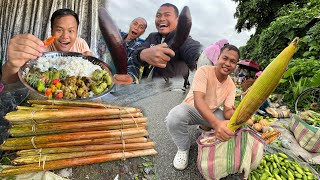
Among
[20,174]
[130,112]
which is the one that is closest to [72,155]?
[20,174]

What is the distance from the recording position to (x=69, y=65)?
1.43 m

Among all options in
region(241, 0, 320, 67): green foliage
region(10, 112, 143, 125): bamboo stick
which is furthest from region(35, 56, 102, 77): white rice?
region(241, 0, 320, 67): green foliage

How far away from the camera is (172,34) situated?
4.55 feet

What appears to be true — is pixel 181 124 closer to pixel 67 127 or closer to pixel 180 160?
pixel 180 160

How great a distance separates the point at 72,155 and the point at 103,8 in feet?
2.81

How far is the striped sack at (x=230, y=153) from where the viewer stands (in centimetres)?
165

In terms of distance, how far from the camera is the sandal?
1.87m

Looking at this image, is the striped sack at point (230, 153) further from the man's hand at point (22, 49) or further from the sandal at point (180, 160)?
the man's hand at point (22, 49)

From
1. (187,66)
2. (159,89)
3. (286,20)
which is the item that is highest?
(286,20)

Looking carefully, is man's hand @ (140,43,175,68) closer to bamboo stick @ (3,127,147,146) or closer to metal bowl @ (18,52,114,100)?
metal bowl @ (18,52,114,100)

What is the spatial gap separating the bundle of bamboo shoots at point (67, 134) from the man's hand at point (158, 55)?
16.5 inches

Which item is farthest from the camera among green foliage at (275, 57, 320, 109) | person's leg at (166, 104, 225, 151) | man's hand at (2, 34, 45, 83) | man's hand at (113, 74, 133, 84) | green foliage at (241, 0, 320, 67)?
green foliage at (275, 57, 320, 109)

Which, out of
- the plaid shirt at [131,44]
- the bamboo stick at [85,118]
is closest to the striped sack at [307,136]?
the bamboo stick at [85,118]

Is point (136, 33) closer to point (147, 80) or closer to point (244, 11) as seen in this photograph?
point (147, 80)
